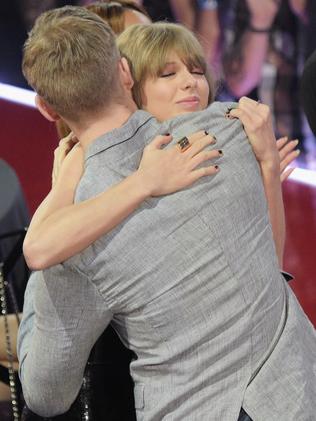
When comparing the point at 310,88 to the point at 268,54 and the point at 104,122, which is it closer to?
the point at 104,122

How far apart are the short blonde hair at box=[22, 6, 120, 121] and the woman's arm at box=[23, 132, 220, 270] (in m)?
0.11

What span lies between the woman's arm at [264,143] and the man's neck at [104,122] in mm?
199

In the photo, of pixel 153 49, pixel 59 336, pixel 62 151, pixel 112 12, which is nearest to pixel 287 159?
pixel 153 49

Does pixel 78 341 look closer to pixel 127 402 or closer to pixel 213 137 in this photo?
pixel 127 402

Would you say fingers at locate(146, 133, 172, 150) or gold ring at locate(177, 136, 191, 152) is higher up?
fingers at locate(146, 133, 172, 150)

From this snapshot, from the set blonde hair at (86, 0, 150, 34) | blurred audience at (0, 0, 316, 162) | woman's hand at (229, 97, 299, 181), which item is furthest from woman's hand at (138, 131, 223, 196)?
blurred audience at (0, 0, 316, 162)

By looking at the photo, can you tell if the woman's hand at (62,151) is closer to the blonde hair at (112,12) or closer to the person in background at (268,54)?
the blonde hair at (112,12)

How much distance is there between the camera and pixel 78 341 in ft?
5.05

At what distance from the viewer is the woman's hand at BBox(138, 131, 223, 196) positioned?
149cm

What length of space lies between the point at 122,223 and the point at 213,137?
0.70ft

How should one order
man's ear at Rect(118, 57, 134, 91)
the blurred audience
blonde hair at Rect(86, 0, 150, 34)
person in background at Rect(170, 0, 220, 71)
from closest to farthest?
man's ear at Rect(118, 57, 134, 91) < blonde hair at Rect(86, 0, 150, 34) < the blurred audience < person in background at Rect(170, 0, 220, 71)

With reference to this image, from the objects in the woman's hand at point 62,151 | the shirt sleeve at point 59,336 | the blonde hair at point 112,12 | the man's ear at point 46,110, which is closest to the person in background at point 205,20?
the blonde hair at point 112,12

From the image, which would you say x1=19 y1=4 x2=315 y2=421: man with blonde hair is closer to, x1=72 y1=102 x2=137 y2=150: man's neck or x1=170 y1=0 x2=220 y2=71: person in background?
x1=72 y1=102 x2=137 y2=150: man's neck

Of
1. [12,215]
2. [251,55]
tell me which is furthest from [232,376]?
[251,55]
